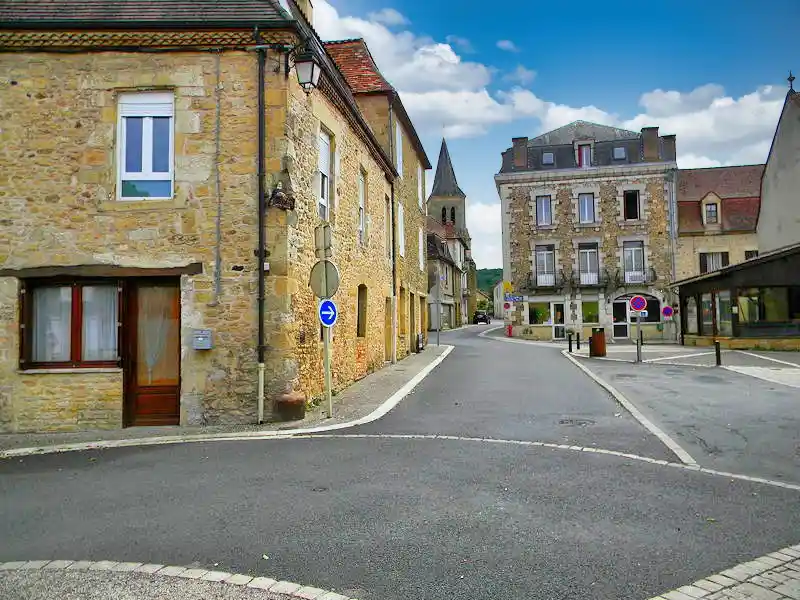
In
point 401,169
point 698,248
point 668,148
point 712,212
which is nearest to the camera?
point 401,169

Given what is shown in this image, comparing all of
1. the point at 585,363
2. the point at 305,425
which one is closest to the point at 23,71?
the point at 305,425

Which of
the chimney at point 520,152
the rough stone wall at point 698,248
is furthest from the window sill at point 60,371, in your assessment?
the rough stone wall at point 698,248

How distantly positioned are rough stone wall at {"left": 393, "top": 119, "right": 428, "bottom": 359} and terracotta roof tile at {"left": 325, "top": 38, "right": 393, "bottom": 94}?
4.51ft

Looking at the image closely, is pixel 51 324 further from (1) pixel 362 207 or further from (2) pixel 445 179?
(2) pixel 445 179

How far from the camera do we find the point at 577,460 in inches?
244

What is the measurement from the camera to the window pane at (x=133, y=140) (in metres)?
9.20

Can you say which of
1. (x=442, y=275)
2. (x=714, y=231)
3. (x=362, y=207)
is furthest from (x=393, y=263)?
(x=442, y=275)

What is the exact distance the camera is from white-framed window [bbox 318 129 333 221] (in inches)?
435

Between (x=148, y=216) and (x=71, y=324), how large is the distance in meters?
2.02

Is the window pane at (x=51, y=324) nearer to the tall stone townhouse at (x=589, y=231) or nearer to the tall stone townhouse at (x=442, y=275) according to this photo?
the tall stone townhouse at (x=589, y=231)

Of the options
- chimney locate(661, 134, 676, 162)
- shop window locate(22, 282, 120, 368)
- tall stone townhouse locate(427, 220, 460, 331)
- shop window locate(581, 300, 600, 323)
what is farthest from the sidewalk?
tall stone townhouse locate(427, 220, 460, 331)

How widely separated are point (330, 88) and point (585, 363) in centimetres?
1220

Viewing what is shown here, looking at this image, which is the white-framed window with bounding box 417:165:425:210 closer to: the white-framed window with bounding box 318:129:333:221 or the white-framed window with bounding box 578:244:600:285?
the white-framed window with bounding box 318:129:333:221

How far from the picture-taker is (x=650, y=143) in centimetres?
3719
